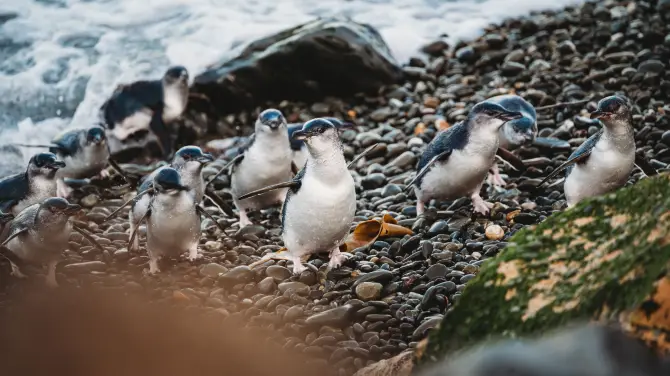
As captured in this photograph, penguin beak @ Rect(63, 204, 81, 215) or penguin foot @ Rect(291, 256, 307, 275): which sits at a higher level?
penguin beak @ Rect(63, 204, 81, 215)

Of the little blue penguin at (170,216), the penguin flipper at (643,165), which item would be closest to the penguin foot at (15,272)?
the little blue penguin at (170,216)

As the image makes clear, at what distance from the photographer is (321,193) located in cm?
480

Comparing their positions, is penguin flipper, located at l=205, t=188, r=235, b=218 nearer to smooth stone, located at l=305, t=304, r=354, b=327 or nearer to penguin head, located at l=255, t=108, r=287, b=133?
penguin head, located at l=255, t=108, r=287, b=133

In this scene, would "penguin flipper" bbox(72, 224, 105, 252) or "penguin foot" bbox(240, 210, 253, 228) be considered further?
"penguin foot" bbox(240, 210, 253, 228)

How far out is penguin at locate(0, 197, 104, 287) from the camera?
17.0ft

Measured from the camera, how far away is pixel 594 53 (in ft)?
26.3

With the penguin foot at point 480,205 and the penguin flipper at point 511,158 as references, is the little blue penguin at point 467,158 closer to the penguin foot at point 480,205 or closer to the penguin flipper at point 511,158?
the penguin foot at point 480,205

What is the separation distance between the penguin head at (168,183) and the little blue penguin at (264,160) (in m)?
1.01

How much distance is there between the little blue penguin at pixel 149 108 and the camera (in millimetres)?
8242

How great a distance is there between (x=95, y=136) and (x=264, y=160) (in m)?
1.77

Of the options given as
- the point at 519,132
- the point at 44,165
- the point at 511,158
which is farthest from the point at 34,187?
the point at 519,132

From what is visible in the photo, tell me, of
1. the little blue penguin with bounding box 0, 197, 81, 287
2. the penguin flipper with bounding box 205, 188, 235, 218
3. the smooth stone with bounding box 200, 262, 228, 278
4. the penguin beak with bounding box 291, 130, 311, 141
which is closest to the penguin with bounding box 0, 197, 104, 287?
the little blue penguin with bounding box 0, 197, 81, 287

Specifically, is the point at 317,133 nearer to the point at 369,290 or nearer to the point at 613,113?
the point at 369,290

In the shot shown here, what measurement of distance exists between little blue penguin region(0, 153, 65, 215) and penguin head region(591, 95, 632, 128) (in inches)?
144
